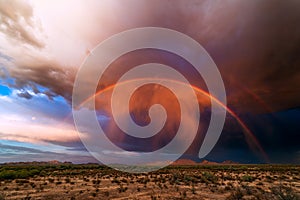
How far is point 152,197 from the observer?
20.5 m

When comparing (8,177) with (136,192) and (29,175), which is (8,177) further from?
(136,192)

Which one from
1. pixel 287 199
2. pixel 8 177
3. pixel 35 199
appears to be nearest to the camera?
pixel 287 199

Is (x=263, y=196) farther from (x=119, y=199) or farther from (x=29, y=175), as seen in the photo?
(x=29, y=175)

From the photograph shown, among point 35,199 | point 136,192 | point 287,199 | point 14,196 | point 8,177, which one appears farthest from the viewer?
point 8,177

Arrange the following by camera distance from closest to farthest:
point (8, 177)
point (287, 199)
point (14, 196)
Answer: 1. point (287, 199)
2. point (14, 196)
3. point (8, 177)

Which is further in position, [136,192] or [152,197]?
[136,192]

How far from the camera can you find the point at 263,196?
21.4 metres

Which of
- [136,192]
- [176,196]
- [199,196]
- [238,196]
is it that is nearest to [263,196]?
[238,196]

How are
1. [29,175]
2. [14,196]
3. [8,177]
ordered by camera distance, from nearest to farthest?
[14,196]
[8,177]
[29,175]

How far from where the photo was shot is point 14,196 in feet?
69.4

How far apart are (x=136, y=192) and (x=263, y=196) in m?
13.0

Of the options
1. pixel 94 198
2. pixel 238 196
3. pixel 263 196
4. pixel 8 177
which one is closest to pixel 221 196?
pixel 238 196

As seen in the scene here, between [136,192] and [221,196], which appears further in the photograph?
[136,192]

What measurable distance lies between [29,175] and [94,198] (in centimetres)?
2609
